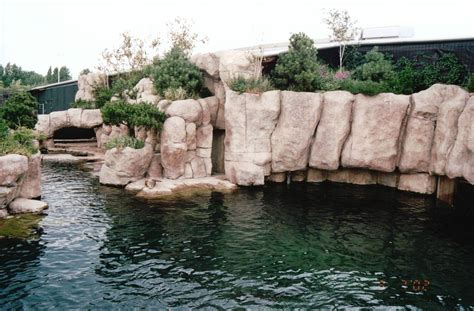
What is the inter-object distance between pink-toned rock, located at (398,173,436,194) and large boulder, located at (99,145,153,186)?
13.8 m

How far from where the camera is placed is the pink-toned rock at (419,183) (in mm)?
20953

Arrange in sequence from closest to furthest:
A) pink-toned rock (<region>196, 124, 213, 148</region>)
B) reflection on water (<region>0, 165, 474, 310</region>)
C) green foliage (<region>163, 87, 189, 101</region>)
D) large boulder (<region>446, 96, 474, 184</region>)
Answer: reflection on water (<region>0, 165, 474, 310</region>), large boulder (<region>446, 96, 474, 184</region>), pink-toned rock (<region>196, 124, 213, 148</region>), green foliage (<region>163, 87, 189, 101</region>)

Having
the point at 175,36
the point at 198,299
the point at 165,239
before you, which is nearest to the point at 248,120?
the point at 165,239

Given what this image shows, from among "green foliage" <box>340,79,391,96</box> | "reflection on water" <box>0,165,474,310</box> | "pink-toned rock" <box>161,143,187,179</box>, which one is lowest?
"reflection on water" <box>0,165,474,310</box>

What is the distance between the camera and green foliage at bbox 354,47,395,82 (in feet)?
81.0

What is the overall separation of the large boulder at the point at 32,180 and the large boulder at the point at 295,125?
11512 mm

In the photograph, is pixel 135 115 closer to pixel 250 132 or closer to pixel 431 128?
pixel 250 132

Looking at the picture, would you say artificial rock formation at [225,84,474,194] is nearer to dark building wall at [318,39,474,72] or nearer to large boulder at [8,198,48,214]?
dark building wall at [318,39,474,72]

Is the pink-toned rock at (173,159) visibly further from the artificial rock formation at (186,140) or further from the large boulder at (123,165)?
the large boulder at (123,165)

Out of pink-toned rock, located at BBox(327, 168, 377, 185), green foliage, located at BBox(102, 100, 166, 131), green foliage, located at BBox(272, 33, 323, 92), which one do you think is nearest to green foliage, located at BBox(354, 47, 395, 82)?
green foliage, located at BBox(272, 33, 323, 92)

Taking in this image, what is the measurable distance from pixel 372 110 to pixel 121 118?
13286mm

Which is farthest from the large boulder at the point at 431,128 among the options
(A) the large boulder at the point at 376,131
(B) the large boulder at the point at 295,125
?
(B) the large boulder at the point at 295,125

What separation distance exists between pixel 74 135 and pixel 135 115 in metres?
23.0

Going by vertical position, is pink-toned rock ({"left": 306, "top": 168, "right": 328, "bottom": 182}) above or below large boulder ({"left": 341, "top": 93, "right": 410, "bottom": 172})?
below
